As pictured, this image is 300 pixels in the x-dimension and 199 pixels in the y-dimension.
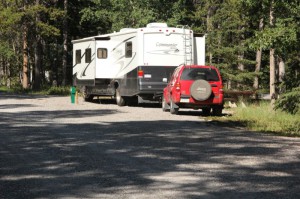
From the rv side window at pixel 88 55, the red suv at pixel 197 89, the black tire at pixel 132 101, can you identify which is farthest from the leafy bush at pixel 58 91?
the red suv at pixel 197 89

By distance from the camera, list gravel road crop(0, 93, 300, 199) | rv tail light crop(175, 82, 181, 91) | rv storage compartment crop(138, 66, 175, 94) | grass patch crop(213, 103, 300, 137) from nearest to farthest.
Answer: gravel road crop(0, 93, 300, 199) < grass patch crop(213, 103, 300, 137) < rv tail light crop(175, 82, 181, 91) < rv storage compartment crop(138, 66, 175, 94)

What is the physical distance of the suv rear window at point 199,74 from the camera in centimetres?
2048

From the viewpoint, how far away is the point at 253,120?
1845cm

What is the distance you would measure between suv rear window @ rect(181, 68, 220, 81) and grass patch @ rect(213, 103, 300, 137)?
1583 mm

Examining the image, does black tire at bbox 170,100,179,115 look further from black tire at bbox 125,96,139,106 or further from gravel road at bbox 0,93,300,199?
black tire at bbox 125,96,139,106

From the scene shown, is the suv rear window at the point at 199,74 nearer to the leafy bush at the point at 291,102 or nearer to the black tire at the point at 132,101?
the leafy bush at the point at 291,102

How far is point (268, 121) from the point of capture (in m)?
18.0

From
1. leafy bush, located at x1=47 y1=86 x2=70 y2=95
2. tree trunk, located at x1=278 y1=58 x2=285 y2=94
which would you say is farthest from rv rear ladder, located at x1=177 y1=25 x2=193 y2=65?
leafy bush, located at x1=47 y1=86 x2=70 y2=95

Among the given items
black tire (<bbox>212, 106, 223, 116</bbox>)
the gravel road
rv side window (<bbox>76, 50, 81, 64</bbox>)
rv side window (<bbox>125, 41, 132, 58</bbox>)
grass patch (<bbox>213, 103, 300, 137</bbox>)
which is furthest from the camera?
rv side window (<bbox>76, 50, 81, 64</bbox>)

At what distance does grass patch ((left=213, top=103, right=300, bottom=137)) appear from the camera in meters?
15.8

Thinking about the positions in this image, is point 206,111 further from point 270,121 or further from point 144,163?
point 144,163

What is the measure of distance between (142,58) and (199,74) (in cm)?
444

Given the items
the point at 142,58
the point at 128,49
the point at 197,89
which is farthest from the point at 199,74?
the point at 128,49

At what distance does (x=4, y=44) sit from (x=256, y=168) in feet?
183
